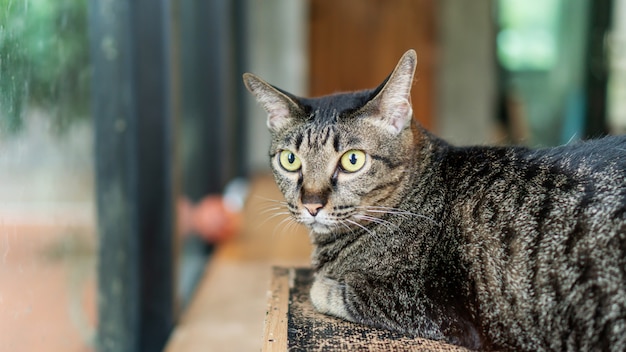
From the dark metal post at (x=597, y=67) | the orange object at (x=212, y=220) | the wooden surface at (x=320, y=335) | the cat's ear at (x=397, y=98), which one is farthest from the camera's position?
the dark metal post at (x=597, y=67)

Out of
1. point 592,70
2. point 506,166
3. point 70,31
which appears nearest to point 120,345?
point 70,31

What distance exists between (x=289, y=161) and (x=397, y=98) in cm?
30

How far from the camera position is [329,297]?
1.49 metres

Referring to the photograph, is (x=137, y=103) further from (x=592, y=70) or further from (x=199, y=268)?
(x=592, y=70)

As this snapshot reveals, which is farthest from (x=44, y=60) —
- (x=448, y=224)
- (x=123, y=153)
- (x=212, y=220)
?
(x=212, y=220)

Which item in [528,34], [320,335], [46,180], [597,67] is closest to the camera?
[320,335]

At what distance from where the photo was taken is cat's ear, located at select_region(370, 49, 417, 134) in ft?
4.74

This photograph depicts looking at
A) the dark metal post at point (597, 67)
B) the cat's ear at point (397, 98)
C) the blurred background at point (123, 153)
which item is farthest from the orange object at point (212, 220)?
the dark metal post at point (597, 67)

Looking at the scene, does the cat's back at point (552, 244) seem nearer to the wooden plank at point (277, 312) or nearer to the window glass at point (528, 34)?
the wooden plank at point (277, 312)

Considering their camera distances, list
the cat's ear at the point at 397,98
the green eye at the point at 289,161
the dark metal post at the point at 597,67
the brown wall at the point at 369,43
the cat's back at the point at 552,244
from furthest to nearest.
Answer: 1. the dark metal post at the point at 597,67
2. the brown wall at the point at 369,43
3. the green eye at the point at 289,161
4. the cat's ear at the point at 397,98
5. the cat's back at the point at 552,244

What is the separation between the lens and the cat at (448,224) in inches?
48.2

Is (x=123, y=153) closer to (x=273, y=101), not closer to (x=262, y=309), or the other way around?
(x=273, y=101)

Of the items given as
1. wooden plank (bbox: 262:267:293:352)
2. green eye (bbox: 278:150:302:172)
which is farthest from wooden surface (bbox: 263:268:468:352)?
green eye (bbox: 278:150:302:172)

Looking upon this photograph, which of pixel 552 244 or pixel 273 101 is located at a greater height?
pixel 273 101
